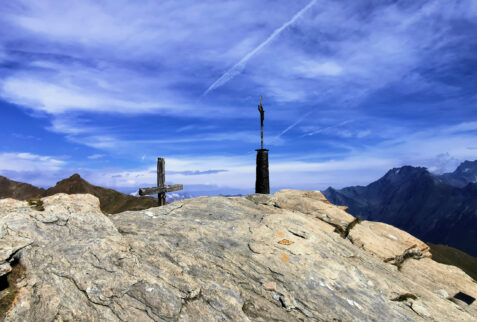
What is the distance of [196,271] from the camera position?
7562 mm

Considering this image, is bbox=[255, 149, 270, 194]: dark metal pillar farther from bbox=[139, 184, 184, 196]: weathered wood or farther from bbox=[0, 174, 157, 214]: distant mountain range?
bbox=[0, 174, 157, 214]: distant mountain range

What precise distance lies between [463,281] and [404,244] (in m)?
2.57

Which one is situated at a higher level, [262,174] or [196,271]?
[262,174]

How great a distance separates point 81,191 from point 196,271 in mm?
106997

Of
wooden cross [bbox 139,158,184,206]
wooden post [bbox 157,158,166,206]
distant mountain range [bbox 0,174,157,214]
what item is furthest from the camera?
distant mountain range [bbox 0,174,157,214]

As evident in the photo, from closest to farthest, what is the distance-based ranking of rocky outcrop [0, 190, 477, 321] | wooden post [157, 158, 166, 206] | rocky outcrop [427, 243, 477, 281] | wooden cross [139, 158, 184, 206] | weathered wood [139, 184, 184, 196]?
rocky outcrop [0, 190, 477, 321] < weathered wood [139, 184, 184, 196] < wooden cross [139, 158, 184, 206] < wooden post [157, 158, 166, 206] < rocky outcrop [427, 243, 477, 281]

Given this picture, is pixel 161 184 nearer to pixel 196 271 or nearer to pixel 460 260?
pixel 196 271

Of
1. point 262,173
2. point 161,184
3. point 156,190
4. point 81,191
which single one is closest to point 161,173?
point 161,184

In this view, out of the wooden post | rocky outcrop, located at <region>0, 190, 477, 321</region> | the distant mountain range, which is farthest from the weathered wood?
the distant mountain range

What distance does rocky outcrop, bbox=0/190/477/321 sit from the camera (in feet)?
20.1

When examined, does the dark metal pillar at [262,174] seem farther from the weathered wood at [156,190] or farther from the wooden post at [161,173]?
the wooden post at [161,173]

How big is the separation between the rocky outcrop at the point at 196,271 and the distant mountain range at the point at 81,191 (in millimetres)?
73361

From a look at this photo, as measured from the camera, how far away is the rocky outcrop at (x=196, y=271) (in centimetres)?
613

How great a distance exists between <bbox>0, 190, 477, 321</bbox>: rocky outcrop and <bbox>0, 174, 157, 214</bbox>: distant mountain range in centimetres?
7336
